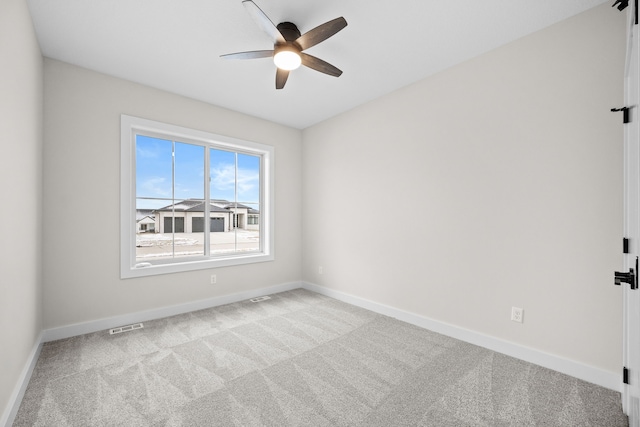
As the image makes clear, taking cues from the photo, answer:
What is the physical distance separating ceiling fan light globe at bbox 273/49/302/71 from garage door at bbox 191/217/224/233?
7.86ft

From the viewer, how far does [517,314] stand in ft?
7.66

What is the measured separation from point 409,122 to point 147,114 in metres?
3.11

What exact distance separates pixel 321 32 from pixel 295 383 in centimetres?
259

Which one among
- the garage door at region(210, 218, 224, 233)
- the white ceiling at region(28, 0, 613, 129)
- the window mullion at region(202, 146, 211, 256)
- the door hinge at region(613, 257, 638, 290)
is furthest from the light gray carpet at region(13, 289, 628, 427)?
the white ceiling at region(28, 0, 613, 129)

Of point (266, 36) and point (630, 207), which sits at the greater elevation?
point (266, 36)

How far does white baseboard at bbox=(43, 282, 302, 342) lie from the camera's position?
266 cm

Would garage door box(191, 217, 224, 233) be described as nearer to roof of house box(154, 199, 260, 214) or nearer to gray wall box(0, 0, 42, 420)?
roof of house box(154, 199, 260, 214)

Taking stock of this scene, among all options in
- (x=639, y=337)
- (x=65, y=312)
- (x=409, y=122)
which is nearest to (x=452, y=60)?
(x=409, y=122)

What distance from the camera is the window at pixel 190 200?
3.15 metres

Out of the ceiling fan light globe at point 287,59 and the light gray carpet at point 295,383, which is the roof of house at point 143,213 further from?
the ceiling fan light globe at point 287,59

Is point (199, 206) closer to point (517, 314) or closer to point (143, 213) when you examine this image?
point (143, 213)

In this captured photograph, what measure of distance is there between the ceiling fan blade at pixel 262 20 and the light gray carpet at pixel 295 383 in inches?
101

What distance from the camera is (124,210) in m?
3.01

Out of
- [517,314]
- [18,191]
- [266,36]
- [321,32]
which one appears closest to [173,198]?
[18,191]
